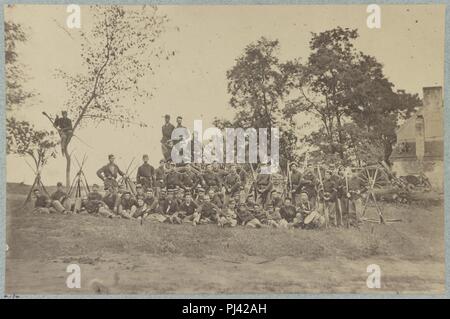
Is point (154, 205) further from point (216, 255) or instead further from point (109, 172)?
point (216, 255)

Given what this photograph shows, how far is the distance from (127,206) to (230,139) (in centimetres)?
164

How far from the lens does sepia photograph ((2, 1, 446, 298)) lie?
727 centimetres

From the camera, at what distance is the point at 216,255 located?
7234 mm

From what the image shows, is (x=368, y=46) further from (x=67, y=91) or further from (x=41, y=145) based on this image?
(x=41, y=145)

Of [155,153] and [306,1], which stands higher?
[306,1]

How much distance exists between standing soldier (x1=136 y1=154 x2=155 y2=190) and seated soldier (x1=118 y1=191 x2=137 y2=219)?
241 mm

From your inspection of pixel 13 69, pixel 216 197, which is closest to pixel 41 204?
pixel 13 69

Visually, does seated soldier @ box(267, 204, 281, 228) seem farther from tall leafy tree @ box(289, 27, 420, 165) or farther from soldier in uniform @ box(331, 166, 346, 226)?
tall leafy tree @ box(289, 27, 420, 165)

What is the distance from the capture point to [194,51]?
24.3ft

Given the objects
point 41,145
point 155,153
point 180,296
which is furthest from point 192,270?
point 41,145

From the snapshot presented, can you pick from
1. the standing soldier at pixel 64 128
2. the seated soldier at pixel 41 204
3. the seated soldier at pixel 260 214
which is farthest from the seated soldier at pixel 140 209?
the seated soldier at pixel 260 214

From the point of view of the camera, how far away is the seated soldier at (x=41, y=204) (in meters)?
7.29

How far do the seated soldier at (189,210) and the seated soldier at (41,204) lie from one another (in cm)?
172

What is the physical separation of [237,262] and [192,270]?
59cm
